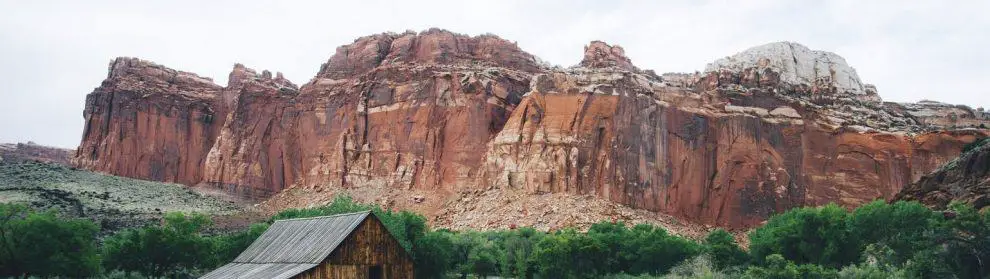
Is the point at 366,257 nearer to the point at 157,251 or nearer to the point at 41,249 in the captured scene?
the point at 157,251

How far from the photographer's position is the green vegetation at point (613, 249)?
41594 millimetres

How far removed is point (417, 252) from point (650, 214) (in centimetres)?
3771

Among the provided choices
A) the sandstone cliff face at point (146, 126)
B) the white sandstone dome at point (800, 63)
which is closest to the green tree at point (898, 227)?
the white sandstone dome at point (800, 63)

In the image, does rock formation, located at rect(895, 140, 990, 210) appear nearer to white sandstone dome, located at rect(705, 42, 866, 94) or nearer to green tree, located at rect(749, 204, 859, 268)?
green tree, located at rect(749, 204, 859, 268)

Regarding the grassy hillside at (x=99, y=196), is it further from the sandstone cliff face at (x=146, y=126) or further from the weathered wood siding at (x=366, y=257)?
the weathered wood siding at (x=366, y=257)

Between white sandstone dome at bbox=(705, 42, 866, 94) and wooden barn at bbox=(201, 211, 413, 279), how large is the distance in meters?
71.0

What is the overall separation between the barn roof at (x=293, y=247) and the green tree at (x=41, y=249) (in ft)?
24.1

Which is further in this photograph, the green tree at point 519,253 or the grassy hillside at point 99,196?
the grassy hillside at point 99,196

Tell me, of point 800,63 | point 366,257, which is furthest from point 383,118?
point 366,257

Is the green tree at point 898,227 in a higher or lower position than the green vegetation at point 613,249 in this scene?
higher

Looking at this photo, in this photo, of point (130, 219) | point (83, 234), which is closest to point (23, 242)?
point (83, 234)

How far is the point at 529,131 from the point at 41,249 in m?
48.9

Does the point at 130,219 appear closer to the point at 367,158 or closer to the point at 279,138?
the point at 367,158

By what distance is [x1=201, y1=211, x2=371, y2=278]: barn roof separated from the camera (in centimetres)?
3672
